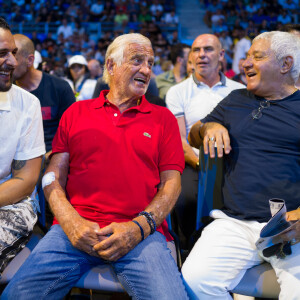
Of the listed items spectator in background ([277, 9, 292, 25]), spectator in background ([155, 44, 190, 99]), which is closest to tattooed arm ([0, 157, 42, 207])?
spectator in background ([155, 44, 190, 99])

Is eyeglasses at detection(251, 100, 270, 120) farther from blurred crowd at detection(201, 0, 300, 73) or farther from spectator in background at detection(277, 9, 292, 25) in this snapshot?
spectator in background at detection(277, 9, 292, 25)

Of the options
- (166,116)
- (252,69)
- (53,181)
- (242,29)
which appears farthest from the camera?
(242,29)

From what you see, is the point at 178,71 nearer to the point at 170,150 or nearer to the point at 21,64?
the point at 21,64

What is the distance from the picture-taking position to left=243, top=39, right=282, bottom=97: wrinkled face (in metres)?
2.31

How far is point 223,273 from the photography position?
183 centimetres

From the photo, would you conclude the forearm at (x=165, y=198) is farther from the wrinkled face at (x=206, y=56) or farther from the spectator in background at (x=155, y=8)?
the spectator in background at (x=155, y=8)

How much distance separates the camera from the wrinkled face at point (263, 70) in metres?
2.31

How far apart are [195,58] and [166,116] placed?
65.8 inches

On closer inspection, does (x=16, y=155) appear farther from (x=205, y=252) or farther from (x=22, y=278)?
(x=205, y=252)

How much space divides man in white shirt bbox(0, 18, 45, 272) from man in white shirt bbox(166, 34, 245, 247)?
1.09 m

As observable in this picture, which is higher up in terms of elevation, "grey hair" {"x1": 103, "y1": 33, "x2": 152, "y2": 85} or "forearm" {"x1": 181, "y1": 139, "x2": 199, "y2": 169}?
"grey hair" {"x1": 103, "y1": 33, "x2": 152, "y2": 85}

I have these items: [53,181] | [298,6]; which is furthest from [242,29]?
[53,181]

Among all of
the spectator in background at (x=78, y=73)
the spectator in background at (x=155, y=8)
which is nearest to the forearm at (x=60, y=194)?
the spectator in background at (x=78, y=73)

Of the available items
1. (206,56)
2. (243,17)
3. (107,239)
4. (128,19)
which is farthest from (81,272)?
(243,17)
